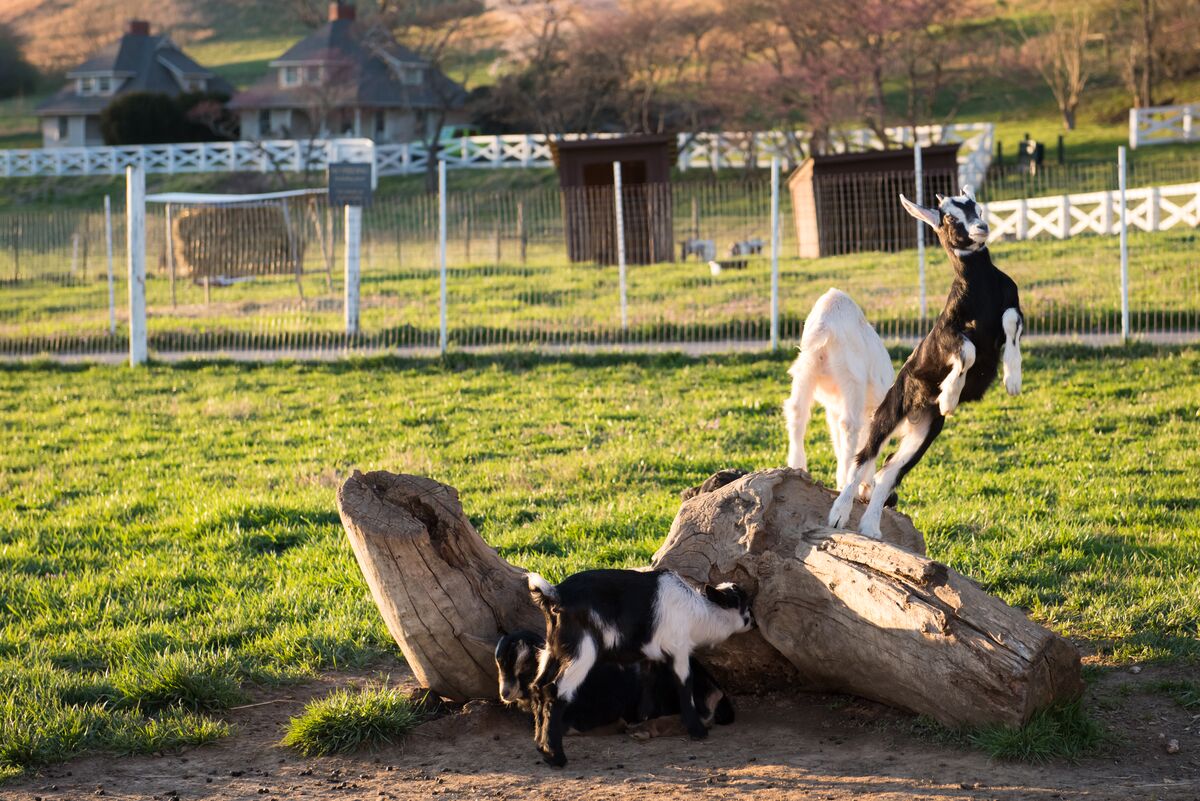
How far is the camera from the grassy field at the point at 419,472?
6.66 m

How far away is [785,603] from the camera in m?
5.83

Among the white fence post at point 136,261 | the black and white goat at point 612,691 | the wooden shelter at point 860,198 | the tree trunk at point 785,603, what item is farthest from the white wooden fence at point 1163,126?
the black and white goat at point 612,691

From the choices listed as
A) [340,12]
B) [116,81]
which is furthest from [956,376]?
[116,81]

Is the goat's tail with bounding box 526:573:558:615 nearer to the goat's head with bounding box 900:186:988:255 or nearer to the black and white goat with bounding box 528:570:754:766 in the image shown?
the black and white goat with bounding box 528:570:754:766

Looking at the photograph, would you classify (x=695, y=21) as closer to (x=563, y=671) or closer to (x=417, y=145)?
(x=417, y=145)

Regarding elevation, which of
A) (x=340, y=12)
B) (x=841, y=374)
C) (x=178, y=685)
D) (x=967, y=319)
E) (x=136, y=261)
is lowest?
(x=178, y=685)

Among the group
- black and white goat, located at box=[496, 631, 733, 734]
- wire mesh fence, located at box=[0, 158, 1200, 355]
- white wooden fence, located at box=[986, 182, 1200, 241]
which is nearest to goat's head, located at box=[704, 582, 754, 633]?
black and white goat, located at box=[496, 631, 733, 734]

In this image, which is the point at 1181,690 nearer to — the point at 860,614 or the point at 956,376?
the point at 860,614

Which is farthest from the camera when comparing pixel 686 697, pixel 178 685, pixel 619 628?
pixel 178 685

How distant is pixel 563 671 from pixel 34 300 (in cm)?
1922

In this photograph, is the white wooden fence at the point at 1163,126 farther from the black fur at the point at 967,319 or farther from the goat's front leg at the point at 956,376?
the goat's front leg at the point at 956,376

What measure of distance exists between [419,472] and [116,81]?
221 feet

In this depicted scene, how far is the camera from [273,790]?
5.20 meters

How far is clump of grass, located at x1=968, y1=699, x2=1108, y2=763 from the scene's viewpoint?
5.14 m
